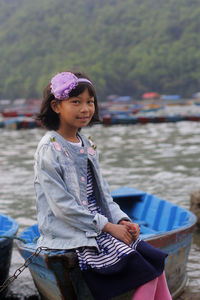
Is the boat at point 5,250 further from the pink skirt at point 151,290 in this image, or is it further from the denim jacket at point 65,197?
the pink skirt at point 151,290

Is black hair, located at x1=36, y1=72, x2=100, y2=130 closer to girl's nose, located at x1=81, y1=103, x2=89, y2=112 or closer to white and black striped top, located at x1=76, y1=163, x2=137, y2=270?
girl's nose, located at x1=81, y1=103, x2=89, y2=112

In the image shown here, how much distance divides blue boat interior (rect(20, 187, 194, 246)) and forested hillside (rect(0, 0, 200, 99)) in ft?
202

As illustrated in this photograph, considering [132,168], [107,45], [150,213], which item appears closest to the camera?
[150,213]

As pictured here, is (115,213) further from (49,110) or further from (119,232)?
(49,110)

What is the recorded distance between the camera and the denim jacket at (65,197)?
86.1 inches

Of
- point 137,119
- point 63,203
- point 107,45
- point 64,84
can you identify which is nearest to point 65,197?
point 63,203

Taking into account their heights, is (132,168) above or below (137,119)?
above

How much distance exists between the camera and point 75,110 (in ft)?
7.68

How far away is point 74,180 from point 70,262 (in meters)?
0.43

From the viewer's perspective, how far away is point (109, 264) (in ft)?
6.97

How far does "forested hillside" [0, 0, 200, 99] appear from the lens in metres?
69.1

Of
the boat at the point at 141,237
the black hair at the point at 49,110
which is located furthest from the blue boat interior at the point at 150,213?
the black hair at the point at 49,110

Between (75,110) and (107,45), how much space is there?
79.5 m

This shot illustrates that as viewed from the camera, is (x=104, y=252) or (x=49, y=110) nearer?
(x=104, y=252)
